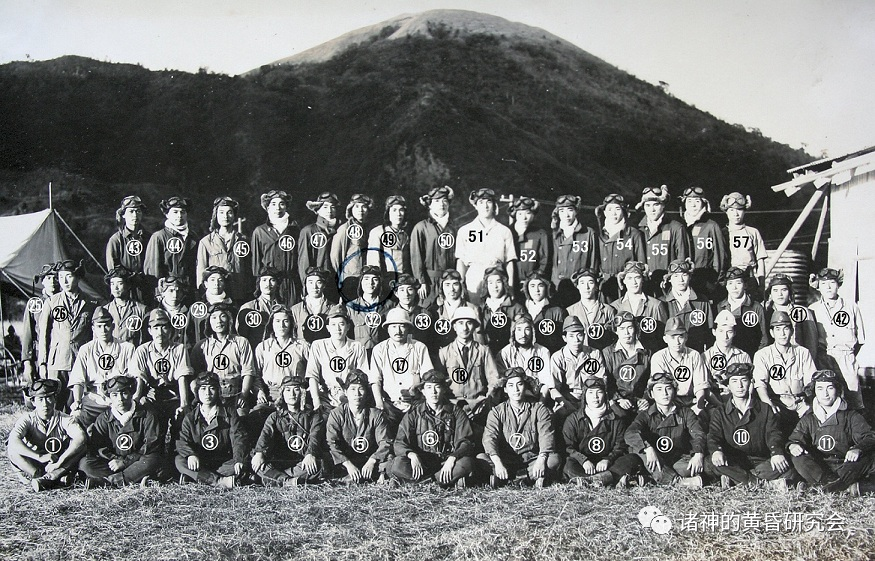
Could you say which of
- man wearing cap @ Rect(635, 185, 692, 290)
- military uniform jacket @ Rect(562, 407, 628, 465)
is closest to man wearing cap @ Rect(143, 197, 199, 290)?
military uniform jacket @ Rect(562, 407, 628, 465)

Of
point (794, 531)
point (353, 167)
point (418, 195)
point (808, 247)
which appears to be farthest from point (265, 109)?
point (794, 531)

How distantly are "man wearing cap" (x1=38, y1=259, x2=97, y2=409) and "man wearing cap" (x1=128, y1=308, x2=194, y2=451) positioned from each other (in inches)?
19.2

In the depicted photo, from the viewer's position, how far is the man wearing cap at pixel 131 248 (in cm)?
521

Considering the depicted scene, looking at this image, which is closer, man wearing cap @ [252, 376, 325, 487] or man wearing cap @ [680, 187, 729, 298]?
man wearing cap @ [252, 376, 325, 487]

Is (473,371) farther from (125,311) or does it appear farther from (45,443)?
(45,443)

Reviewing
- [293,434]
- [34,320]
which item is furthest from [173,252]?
[293,434]

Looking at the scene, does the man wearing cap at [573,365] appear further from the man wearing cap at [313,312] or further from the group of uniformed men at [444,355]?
the man wearing cap at [313,312]

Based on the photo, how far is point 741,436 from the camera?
16.2ft

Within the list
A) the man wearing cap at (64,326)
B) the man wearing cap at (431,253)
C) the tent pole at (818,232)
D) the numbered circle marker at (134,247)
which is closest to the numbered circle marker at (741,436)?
the tent pole at (818,232)

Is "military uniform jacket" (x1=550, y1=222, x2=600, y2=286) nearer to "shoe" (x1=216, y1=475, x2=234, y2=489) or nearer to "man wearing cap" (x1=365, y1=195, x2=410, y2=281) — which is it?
"man wearing cap" (x1=365, y1=195, x2=410, y2=281)

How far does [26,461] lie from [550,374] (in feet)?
12.3

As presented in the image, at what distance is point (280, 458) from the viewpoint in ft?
16.4

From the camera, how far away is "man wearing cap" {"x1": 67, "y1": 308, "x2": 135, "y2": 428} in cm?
516

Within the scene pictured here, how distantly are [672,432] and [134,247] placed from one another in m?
4.05
